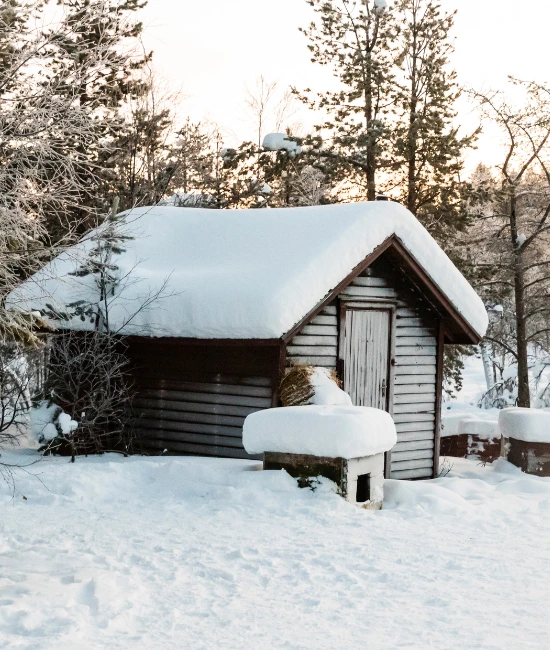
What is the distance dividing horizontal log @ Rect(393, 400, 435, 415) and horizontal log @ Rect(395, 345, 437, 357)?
81 cm

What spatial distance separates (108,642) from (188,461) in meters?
5.05

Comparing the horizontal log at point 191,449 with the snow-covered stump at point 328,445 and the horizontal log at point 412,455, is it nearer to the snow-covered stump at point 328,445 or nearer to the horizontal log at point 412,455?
the snow-covered stump at point 328,445

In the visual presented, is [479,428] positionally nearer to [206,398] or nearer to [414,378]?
[414,378]

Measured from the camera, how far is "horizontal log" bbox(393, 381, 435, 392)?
41.6 feet

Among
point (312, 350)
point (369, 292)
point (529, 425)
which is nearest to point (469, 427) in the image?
point (529, 425)

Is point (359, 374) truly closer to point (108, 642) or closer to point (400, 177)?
point (108, 642)

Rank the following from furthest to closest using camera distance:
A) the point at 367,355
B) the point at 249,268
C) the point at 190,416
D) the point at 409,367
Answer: the point at 409,367
the point at 367,355
the point at 190,416
the point at 249,268

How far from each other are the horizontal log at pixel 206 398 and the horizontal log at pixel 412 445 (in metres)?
→ 2.81

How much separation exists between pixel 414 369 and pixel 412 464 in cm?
155

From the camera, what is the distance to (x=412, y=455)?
510 inches

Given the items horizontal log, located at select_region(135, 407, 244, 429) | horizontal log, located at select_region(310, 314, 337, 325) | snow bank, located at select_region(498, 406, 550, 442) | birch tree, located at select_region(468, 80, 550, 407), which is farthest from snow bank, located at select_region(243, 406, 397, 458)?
birch tree, located at select_region(468, 80, 550, 407)

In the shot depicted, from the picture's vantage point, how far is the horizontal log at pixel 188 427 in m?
11.2

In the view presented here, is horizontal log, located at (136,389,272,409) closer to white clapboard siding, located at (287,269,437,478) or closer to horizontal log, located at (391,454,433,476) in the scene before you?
white clapboard siding, located at (287,269,437,478)

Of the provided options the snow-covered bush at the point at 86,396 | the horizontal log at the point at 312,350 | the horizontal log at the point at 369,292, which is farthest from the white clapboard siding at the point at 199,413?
the horizontal log at the point at 369,292
